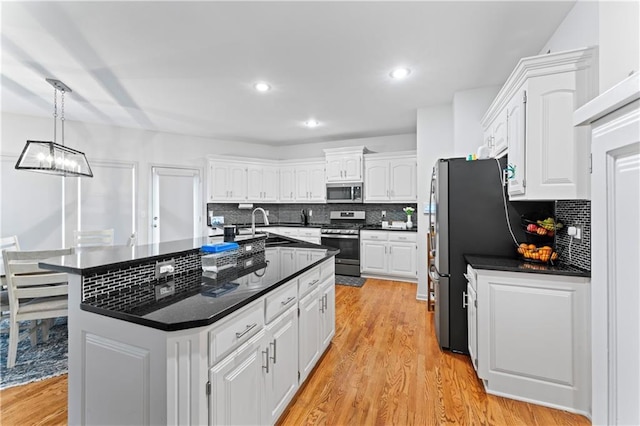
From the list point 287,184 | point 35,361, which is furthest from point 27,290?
point 287,184

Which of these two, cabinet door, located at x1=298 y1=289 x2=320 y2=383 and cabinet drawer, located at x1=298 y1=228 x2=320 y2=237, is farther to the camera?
cabinet drawer, located at x1=298 y1=228 x2=320 y2=237

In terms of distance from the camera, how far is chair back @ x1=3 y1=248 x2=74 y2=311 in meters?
2.14

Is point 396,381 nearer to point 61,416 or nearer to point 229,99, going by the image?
point 61,416

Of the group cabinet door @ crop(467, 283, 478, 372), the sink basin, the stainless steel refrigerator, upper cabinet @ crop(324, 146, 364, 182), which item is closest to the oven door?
upper cabinet @ crop(324, 146, 364, 182)

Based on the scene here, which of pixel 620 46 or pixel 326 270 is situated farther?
pixel 326 270

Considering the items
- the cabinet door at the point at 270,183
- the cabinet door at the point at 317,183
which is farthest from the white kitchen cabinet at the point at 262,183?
the cabinet door at the point at 317,183

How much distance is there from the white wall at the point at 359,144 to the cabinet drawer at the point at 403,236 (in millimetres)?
1706

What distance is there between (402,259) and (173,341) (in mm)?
4155

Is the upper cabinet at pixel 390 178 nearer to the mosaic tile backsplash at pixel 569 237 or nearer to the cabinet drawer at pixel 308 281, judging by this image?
the mosaic tile backsplash at pixel 569 237

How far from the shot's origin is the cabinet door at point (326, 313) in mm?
2295

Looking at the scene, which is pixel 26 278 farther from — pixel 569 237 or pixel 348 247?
pixel 569 237

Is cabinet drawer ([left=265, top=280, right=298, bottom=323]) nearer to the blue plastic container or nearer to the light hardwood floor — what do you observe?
the blue plastic container

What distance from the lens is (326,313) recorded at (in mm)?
2404

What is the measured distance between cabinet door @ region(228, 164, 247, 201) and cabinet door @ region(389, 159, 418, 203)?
2943mm
